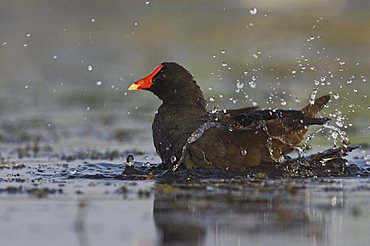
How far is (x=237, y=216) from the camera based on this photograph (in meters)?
6.80

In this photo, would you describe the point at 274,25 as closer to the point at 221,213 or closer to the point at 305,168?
the point at 305,168

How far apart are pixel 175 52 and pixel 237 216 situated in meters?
10.8

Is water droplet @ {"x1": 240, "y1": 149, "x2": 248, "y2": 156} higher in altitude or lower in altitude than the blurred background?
lower

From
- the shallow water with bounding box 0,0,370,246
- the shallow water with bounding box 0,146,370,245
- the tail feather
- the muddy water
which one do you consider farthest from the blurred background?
the shallow water with bounding box 0,146,370,245

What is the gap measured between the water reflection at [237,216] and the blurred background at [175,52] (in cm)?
557

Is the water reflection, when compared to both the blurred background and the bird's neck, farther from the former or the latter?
the blurred background

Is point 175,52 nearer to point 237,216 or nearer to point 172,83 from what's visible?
point 172,83

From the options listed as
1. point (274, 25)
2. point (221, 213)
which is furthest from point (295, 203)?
point (274, 25)

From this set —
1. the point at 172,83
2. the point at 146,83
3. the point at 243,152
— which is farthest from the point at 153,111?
the point at 243,152

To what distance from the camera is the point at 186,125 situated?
365 inches

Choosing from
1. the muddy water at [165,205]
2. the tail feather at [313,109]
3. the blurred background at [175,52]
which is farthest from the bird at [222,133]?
the blurred background at [175,52]

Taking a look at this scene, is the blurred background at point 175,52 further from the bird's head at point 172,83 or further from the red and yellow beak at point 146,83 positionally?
the bird's head at point 172,83

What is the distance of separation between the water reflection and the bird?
2.64 ft

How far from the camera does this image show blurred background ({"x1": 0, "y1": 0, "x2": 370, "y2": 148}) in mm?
14461
